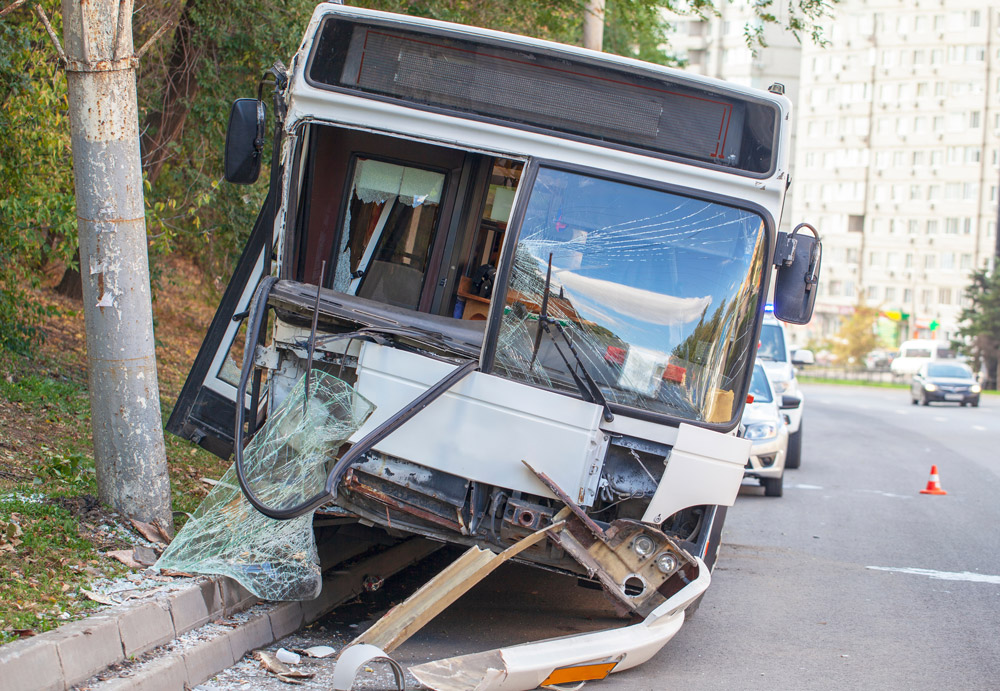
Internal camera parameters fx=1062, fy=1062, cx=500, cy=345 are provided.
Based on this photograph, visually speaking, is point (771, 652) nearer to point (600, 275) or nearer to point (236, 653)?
point (600, 275)

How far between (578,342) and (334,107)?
195cm

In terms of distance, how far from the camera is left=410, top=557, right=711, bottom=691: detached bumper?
4836mm

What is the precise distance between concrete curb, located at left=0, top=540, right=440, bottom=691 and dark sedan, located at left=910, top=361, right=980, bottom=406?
111ft

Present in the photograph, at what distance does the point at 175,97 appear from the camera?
12680 mm

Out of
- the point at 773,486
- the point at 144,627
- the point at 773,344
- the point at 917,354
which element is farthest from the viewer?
the point at 917,354

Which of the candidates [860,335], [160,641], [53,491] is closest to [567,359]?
[160,641]

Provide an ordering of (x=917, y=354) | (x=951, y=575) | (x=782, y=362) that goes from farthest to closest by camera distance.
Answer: (x=917, y=354), (x=782, y=362), (x=951, y=575)

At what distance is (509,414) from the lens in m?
5.55

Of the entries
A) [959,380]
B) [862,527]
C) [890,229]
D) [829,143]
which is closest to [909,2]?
[829,143]

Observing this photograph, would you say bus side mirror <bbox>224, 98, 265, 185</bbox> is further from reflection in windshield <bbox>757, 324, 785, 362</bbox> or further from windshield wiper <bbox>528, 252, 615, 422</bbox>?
reflection in windshield <bbox>757, 324, 785, 362</bbox>

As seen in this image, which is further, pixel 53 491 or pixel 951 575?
pixel 951 575

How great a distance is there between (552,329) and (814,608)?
10.1 ft

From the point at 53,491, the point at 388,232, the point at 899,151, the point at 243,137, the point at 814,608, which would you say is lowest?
the point at 814,608

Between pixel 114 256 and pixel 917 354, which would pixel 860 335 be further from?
pixel 114 256
